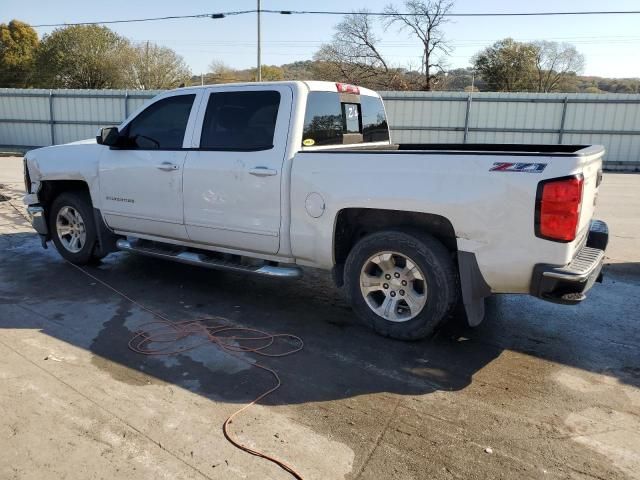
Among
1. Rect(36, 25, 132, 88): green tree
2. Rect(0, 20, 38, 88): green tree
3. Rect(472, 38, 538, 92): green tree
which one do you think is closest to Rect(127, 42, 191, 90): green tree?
Rect(36, 25, 132, 88): green tree

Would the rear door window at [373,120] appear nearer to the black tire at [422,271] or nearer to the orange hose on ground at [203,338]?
the black tire at [422,271]

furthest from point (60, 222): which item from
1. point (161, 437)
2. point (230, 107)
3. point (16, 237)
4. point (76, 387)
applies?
point (161, 437)

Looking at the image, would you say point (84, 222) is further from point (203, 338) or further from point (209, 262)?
point (203, 338)

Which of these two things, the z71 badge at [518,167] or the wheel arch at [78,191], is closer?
the z71 badge at [518,167]

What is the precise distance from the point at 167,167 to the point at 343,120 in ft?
5.96

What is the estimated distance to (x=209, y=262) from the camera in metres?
5.21

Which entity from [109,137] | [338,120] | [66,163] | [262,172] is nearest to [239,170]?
[262,172]

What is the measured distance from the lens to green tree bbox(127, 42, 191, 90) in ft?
137

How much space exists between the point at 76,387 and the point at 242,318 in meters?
1.62

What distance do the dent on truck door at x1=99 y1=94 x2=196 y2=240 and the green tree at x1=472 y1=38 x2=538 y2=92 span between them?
44.7 metres

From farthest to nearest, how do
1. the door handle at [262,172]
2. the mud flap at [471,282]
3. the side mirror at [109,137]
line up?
1. the side mirror at [109,137]
2. the door handle at [262,172]
3. the mud flap at [471,282]

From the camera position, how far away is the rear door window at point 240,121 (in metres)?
4.78

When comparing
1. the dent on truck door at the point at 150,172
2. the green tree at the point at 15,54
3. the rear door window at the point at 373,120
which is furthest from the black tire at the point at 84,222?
the green tree at the point at 15,54

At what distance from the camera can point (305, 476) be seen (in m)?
2.69
